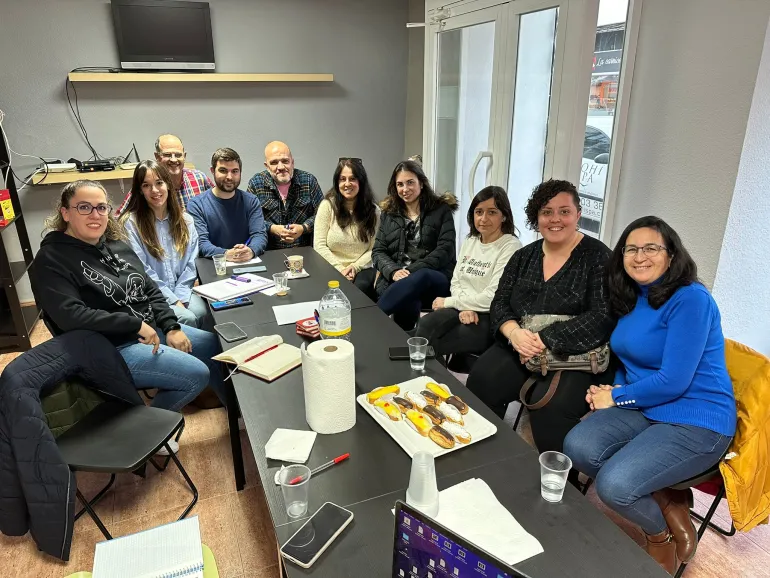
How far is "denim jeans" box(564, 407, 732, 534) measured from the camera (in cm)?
155

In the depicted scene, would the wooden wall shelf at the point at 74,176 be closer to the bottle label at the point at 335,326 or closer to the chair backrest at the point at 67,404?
the chair backrest at the point at 67,404

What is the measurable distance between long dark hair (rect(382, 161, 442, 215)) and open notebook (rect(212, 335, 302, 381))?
4.87 feet

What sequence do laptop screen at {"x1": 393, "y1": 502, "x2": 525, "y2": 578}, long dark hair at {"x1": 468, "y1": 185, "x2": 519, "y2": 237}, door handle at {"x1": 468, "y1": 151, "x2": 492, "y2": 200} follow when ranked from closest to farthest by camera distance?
laptop screen at {"x1": 393, "y1": 502, "x2": 525, "y2": 578} < long dark hair at {"x1": 468, "y1": 185, "x2": 519, "y2": 237} < door handle at {"x1": 468, "y1": 151, "x2": 492, "y2": 200}

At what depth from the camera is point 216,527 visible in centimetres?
197

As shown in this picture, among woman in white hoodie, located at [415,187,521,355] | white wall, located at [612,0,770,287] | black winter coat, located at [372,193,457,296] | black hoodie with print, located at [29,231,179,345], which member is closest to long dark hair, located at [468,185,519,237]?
woman in white hoodie, located at [415,187,521,355]

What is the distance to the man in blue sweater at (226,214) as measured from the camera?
10.3 ft

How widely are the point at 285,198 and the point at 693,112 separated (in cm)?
246

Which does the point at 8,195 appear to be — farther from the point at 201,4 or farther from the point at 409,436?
the point at 409,436

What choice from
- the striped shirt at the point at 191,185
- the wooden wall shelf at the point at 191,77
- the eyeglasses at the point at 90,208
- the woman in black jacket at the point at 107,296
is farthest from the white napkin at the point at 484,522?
the wooden wall shelf at the point at 191,77

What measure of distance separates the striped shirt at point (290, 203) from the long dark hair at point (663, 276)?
7.40ft

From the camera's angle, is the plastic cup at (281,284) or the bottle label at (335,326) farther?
the plastic cup at (281,284)

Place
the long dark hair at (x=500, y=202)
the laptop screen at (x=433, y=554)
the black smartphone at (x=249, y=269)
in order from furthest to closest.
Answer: the black smartphone at (x=249, y=269) < the long dark hair at (x=500, y=202) < the laptop screen at (x=433, y=554)

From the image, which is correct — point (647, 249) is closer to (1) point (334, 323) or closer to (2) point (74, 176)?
(1) point (334, 323)

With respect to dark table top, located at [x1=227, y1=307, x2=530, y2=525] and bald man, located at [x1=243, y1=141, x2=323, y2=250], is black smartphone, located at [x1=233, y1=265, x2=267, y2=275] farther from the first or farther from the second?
dark table top, located at [x1=227, y1=307, x2=530, y2=525]
